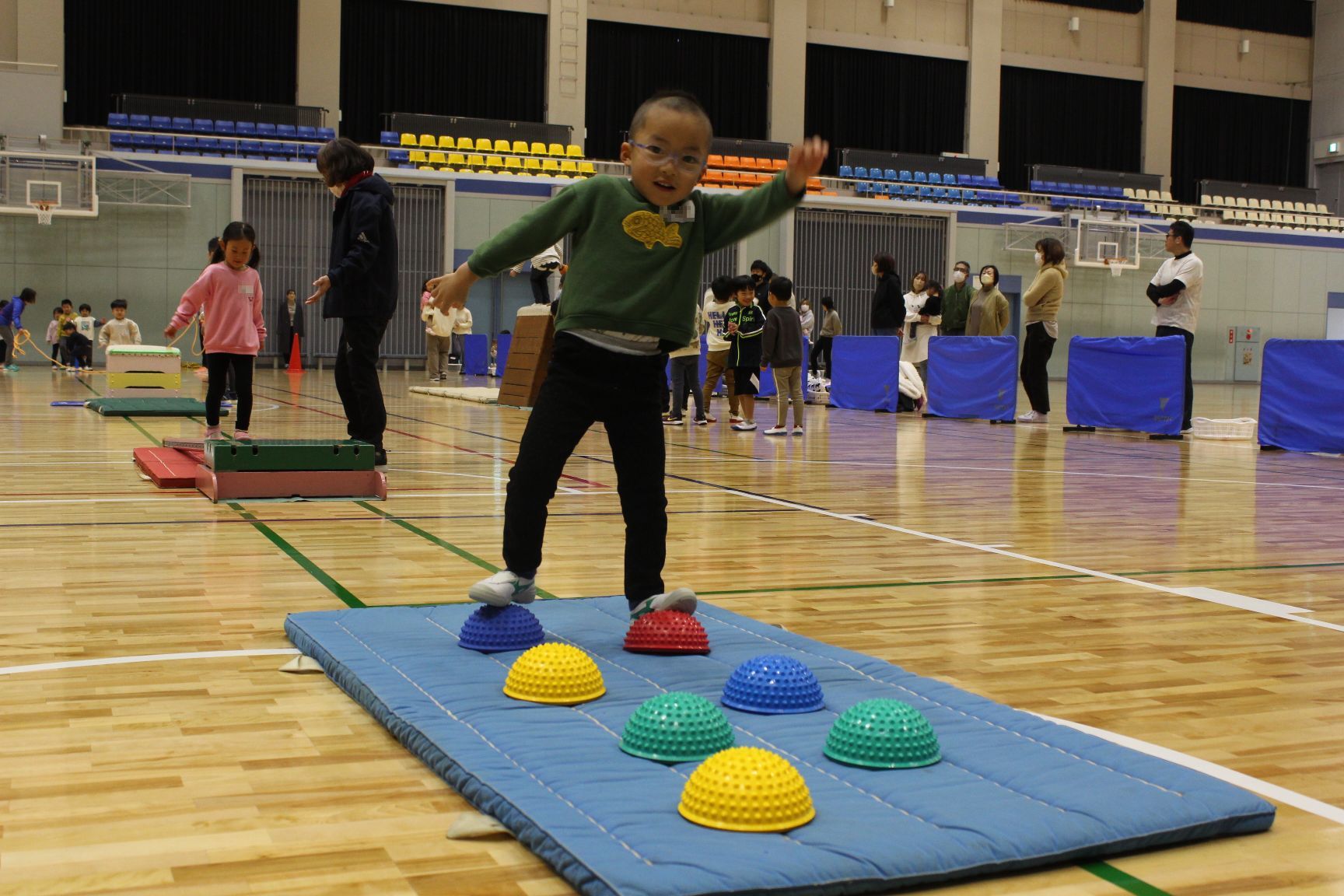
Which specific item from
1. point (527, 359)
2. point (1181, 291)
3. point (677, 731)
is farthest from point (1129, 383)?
point (677, 731)

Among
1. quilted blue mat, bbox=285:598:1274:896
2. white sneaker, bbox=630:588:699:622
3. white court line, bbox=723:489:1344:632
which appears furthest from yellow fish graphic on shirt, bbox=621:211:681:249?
white court line, bbox=723:489:1344:632

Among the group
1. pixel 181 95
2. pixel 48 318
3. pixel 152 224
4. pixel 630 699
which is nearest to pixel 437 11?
pixel 181 95

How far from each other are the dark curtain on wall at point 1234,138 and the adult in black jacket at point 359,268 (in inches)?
1334

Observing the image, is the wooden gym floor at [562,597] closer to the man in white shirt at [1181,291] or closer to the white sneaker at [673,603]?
the white sneaker at [673,603]

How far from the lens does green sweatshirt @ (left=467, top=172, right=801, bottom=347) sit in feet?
10.6

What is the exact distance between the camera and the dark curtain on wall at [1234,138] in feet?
118

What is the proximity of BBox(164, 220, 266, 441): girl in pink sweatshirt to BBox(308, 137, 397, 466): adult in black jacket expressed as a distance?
4.36ft

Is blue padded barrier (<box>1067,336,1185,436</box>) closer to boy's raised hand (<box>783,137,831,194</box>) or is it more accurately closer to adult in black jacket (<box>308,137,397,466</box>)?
adult in black jacket (<box>308,137,397,466</box>)

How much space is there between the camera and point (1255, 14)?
3581 centimetres

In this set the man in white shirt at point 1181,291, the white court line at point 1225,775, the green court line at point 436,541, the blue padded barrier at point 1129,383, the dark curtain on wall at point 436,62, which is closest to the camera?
the white court line at point 1225,775

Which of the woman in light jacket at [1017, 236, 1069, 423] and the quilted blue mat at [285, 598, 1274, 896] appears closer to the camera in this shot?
the quilted blue mat at [285, 598, 1274, 896]

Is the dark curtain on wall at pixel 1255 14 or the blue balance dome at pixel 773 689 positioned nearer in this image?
the blue balance dome at pixel 773 689

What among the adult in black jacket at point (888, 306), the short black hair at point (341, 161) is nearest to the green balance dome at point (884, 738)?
the short black hair at point (341, 161)

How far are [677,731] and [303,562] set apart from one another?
2.44 metres
